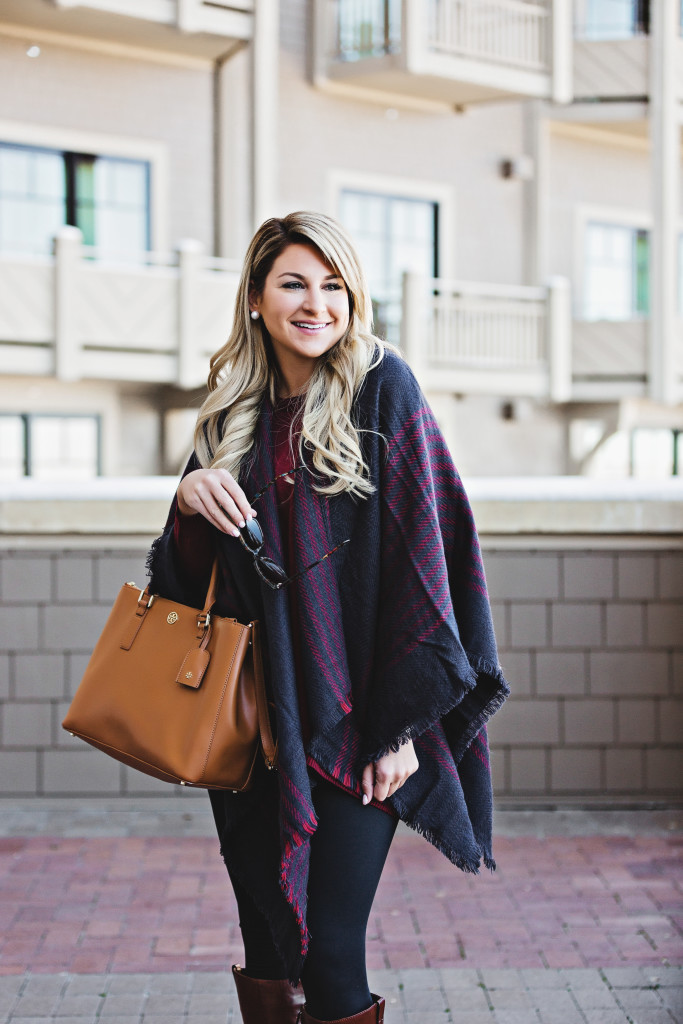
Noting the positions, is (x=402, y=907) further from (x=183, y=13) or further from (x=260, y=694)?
(x=183, y=13)

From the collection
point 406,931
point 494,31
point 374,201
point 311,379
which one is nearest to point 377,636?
point 311,379

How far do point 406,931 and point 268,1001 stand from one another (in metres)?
1.33

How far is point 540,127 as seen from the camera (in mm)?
12453

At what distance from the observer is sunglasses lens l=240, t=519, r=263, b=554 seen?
175cm

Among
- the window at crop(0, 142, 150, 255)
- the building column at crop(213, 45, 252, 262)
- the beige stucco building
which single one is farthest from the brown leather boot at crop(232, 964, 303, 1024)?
the building column at crop(213, 45, 252, 262)

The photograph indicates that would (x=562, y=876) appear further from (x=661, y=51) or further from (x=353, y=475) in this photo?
(x=661, y=51)

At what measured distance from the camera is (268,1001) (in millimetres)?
1936

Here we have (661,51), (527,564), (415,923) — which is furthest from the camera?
(661,51)

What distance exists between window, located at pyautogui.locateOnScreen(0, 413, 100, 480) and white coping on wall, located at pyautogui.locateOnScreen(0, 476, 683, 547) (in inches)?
247

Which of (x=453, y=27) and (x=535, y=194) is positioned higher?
(x=453, y=27)

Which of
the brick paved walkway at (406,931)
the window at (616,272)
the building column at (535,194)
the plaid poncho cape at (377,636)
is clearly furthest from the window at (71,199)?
the plaid poncho cape at (377,636)

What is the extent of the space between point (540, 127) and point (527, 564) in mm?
9432

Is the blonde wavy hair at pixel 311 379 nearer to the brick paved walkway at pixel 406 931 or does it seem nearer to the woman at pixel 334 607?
the woman at pixel 334 607

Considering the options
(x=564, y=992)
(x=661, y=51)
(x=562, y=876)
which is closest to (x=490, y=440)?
(x=661, y=51)
